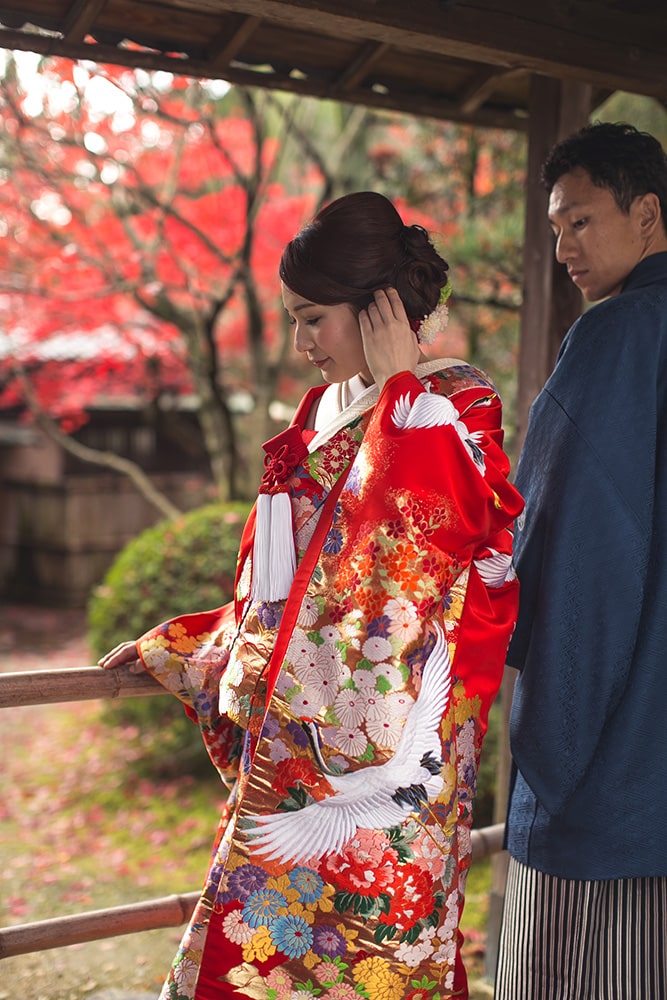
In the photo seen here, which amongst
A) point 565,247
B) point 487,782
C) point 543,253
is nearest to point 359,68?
point 543,253

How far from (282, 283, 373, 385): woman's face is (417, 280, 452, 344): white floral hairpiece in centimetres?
13

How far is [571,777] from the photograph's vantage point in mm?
2109

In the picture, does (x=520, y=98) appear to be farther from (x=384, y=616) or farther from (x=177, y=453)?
(x=177, y=453)

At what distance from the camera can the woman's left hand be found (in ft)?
6.34

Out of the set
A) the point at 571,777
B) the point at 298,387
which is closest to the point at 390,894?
the point at 571,777

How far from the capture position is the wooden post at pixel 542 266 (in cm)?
307

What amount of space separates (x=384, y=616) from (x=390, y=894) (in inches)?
20.5

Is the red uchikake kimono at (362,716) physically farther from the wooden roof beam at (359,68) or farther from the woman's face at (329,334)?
the wooden roof beam at (359,68)

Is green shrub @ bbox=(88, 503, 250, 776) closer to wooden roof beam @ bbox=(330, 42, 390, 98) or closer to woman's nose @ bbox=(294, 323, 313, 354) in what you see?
wooden roof beam @ bbox=(330, 42, 390, 98)

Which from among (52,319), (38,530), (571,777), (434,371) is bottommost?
(38,530)

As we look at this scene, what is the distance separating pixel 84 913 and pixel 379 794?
44.7 inches

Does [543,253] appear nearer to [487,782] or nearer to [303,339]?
[303,339]

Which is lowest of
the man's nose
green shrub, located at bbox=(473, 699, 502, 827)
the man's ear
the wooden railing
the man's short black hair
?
green shrub, located at bbox=(473, 699, 502, 827)

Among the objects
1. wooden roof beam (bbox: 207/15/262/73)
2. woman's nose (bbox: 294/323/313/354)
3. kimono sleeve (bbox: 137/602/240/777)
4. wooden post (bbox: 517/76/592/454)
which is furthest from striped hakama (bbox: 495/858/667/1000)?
wooden roof beam (bbox: 207/15/262/73)
